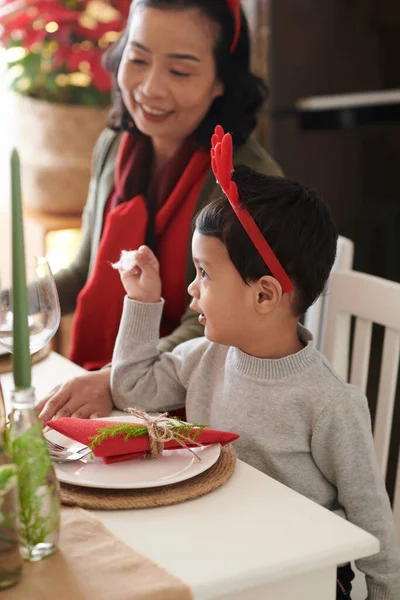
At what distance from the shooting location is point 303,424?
1128 millimetres

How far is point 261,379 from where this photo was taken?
45.9 inches

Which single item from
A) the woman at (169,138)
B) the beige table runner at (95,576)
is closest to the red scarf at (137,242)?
the woman at (169,138)

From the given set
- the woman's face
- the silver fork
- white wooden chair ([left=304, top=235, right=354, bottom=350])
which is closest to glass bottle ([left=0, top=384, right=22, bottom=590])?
the silver fork

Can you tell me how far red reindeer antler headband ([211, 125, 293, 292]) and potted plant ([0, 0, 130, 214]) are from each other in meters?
1.53

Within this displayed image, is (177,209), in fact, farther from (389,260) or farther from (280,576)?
(389,260)

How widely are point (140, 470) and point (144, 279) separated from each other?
414 millimetres

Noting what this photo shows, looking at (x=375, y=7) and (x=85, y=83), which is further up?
(x=375, y=7)

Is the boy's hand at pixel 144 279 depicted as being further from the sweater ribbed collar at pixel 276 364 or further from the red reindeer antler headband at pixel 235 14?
the red reindeer antler headband at pixel 235 14

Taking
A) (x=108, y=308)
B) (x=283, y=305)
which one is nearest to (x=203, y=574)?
(x=283, y=305)

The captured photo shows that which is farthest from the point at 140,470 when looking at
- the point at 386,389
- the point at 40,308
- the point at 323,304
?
the point at 323,304

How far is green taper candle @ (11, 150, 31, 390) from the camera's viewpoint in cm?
69

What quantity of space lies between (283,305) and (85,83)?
1.64 metres

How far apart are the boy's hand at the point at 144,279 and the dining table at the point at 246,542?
0.45 metres

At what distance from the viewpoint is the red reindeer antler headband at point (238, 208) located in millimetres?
1098
